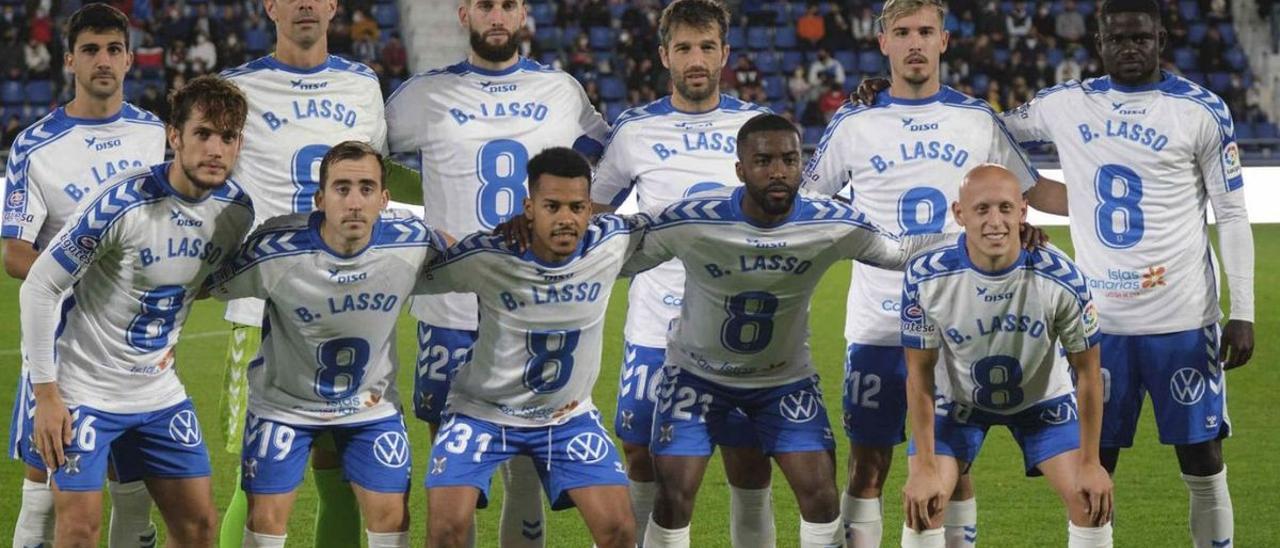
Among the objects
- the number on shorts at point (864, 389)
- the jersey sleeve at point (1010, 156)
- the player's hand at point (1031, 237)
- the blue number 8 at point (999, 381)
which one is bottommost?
the number on shorts at point (864, 389)

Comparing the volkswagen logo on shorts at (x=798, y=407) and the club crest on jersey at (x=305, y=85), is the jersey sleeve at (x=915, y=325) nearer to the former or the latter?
the volkswagen logo on shorts at (x=798, y=407)

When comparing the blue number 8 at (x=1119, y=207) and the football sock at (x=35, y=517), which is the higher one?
the blue number 8 at (x=1119, y=207)

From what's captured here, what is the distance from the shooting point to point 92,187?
547 cm

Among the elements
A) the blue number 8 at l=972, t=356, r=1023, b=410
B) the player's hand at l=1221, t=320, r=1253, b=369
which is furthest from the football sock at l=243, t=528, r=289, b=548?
the player's hand at l=1221, t=320, r=1253, b=369

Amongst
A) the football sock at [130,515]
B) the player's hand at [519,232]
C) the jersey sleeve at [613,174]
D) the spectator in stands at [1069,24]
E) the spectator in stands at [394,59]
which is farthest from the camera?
the spectator in stands at [1069,24]

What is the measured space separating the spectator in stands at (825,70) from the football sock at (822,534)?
53.7 feet

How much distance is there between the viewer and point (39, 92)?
20.1m

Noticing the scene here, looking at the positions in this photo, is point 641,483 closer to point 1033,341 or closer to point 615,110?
point 1033,341

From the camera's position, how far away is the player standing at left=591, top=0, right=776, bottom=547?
5.71m

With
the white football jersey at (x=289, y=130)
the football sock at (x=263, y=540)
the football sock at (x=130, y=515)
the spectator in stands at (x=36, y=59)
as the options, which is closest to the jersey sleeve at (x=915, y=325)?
the white football jersey at (x=289, y=130)

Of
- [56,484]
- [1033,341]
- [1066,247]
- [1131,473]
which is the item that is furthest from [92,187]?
[1066,247]

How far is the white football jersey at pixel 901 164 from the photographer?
5.61m

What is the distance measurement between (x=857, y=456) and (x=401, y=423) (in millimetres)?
1615

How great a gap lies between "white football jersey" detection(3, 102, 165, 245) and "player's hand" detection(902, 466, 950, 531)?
9.28ft
